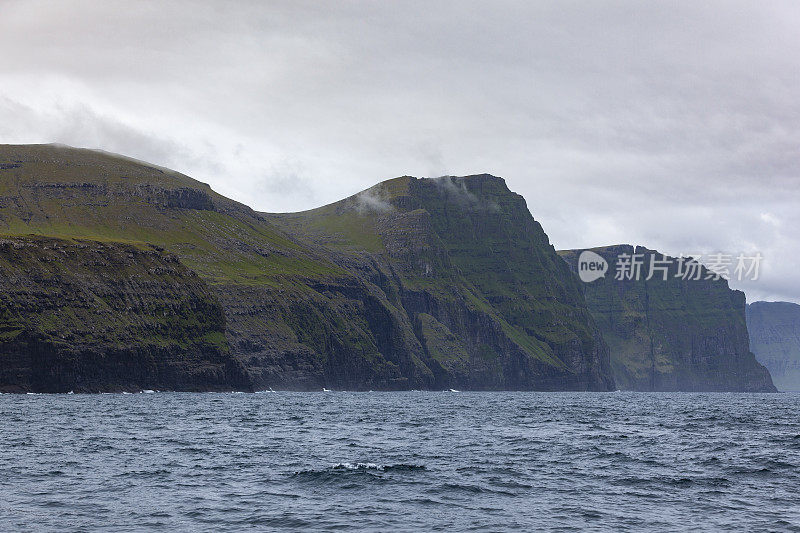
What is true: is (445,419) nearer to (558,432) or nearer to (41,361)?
(558,432)

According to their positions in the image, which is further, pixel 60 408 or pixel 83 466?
pixel 60 408

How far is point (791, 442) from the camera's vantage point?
77438 mm

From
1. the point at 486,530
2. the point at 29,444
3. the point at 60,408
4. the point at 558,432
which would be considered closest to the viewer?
the point at 486,530

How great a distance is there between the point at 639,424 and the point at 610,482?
191 feet

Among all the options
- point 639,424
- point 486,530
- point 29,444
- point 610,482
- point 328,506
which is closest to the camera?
point 486,530

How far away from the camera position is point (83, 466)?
52062 millimetres

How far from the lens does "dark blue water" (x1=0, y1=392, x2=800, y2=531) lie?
3788 centimetres

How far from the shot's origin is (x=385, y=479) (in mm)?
49188

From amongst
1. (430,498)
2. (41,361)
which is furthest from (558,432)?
(41,361)

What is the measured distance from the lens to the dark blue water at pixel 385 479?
124ft

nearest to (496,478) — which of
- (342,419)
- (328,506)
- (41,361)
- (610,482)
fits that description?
(610,482)

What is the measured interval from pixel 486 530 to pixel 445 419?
2927 inches

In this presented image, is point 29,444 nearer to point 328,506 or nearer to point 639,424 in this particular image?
point 328,506

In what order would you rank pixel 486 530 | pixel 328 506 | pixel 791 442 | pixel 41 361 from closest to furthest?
pixel 486 530 → pixel 328 506 → pixel 791 442 → pixel 41 361
